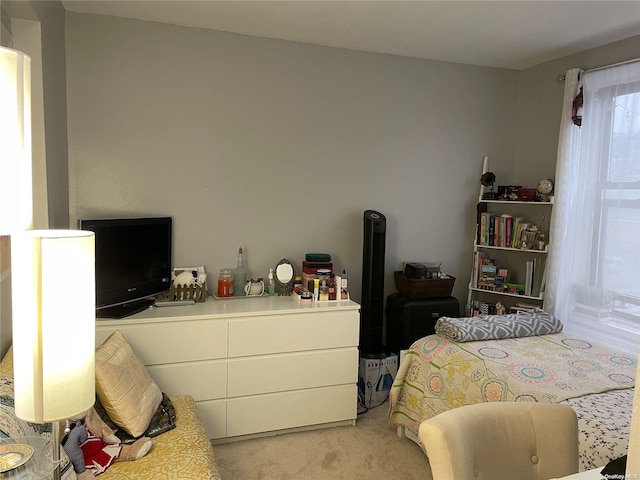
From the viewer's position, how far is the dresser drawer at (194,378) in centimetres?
274

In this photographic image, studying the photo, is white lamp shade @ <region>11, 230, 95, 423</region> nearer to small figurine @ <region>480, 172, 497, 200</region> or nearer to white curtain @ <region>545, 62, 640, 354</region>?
white curtain @ <region>545, 62, 640, 354</region>

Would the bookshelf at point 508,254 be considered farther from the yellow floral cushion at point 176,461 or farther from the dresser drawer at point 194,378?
the yellow floral cushion at point 176,461

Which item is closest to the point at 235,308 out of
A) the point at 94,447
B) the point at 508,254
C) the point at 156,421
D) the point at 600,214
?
the point at 156,421

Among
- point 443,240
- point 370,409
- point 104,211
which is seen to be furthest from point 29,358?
point 443,240

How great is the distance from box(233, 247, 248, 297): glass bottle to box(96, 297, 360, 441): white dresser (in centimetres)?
16

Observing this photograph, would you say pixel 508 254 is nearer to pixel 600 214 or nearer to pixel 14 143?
pixel 600 214

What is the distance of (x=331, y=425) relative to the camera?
10.3 ft

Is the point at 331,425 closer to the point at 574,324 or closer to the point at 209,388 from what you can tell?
the point at 209,388

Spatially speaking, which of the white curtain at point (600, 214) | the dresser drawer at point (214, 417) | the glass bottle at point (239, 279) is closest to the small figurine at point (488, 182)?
the white curtain at point (600, 214)

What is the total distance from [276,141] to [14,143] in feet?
7.97

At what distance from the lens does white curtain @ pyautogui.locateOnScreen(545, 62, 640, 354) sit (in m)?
3.12

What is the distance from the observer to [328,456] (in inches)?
110

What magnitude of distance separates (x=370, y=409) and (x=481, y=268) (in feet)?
4.79

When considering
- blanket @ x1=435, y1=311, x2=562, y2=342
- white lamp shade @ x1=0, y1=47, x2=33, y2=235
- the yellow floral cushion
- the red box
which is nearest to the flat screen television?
the yellow floral cushion
